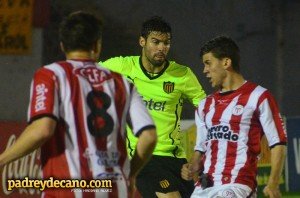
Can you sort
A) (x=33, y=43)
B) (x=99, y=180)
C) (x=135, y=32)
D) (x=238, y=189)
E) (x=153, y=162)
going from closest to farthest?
(x=99, y=180), (x=238, y=189), (x=153, y=162), (x=33, y=43), (x=135, y=32)

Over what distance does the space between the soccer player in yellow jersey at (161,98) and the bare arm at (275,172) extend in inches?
79.1

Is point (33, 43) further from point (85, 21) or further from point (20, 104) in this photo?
point (85, 21)

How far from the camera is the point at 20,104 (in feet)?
42.5

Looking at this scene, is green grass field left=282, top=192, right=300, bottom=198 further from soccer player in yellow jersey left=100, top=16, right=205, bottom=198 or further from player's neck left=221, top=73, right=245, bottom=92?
player's neck left=221, top=73, right=245, bottom=92

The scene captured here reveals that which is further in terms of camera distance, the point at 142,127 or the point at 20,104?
the point at 20,104

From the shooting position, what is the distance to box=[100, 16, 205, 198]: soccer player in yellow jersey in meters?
7.28

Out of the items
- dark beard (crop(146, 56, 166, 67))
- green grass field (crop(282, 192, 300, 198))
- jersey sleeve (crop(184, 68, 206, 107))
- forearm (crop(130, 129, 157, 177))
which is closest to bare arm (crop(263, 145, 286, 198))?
forearm (crop(130, 129, 157, 177))

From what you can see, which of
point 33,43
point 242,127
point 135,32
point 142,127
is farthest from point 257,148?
point 135,32

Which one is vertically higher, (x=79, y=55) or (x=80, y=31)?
(x=80, y=31)

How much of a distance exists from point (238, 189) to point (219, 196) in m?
0.12

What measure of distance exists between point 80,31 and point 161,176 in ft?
11.5

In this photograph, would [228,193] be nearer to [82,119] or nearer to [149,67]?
[82,119]

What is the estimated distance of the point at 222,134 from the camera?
5516 mm

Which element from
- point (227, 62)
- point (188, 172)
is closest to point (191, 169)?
point (188, 172)
